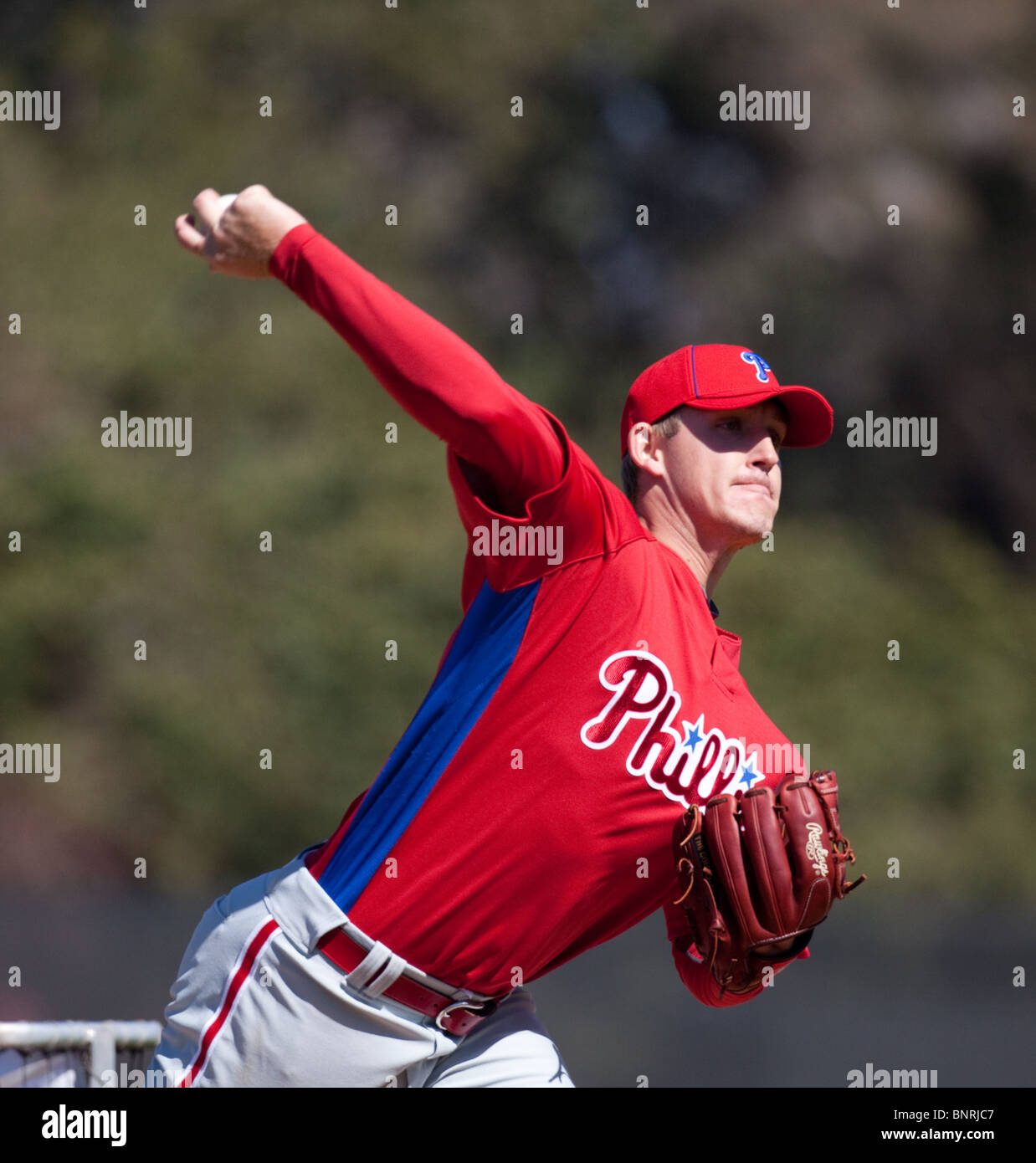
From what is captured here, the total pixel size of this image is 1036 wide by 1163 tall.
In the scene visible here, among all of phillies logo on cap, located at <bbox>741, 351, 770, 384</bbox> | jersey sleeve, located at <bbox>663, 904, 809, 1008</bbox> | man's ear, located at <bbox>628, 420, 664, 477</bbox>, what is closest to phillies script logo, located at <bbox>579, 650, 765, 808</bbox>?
jersey sleeve, located at <bbox>663, 904, 809, 1008</bbox>

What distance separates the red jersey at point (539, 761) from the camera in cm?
236

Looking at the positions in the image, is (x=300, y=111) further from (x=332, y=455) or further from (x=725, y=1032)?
(x=725, y=1032)

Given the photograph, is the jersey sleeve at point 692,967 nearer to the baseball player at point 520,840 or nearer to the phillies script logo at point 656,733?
the baseball player at point 520,840

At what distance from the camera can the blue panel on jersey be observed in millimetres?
2422

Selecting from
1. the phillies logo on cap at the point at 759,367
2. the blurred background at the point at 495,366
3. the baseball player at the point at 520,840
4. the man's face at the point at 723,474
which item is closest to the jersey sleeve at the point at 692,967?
the baseball player at the point at 520,840

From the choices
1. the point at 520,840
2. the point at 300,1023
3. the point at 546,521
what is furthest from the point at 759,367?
the point at 300,1023

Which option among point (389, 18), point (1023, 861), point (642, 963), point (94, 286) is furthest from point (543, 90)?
point (642, 963)

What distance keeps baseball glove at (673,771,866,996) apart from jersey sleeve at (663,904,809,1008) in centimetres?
18

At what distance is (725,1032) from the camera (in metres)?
7.41

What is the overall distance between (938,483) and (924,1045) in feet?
34.3

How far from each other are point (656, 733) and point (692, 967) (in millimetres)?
606

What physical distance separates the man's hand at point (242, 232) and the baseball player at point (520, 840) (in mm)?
20

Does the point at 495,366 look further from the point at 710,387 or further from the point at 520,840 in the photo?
the point at 520,840

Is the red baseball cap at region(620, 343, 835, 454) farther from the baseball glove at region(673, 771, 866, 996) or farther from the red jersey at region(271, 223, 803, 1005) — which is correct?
the baseball glove at region(673, 771, 866, 996)
